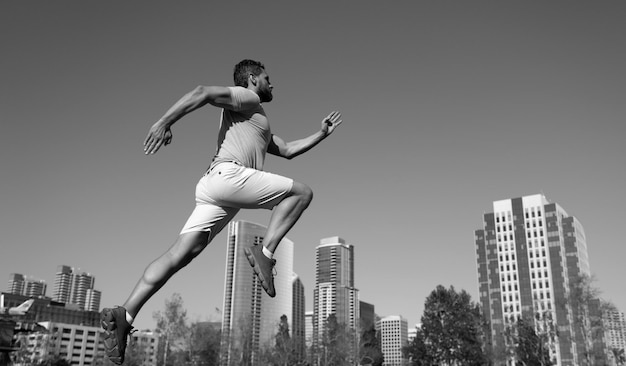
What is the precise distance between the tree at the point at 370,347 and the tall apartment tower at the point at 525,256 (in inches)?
2665

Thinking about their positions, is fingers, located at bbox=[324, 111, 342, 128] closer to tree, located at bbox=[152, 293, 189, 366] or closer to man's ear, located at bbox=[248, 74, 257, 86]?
man's ear, located at bbox=[248, 74, 257, 86]

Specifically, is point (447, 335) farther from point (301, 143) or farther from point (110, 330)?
A: point (110, 330)

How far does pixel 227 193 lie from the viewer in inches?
188

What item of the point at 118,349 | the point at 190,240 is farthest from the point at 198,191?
the point at 118,349

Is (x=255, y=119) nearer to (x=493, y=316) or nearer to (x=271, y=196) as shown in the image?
(x=271, y=196)

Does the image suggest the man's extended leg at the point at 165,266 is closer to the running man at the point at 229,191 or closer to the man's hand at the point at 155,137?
the running man at the point at 229,191

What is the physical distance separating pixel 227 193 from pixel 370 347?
240 feet

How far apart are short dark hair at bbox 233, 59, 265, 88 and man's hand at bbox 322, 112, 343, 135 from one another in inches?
45.9

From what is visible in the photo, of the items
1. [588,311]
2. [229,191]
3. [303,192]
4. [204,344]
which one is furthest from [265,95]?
[204,344]

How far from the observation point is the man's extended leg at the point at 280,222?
5.07 metres

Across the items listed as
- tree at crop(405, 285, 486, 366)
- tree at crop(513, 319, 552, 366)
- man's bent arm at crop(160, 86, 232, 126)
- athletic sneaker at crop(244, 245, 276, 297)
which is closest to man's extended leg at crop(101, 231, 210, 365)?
athletic sneaker at crop(244, 245, 276, 297)

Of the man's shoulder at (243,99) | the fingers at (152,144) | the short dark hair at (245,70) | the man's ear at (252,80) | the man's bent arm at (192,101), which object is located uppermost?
the short dark hair at (245,70)

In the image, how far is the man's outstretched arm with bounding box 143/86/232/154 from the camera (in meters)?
4.34

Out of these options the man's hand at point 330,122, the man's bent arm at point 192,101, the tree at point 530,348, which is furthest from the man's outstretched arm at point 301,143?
the tree at point 530,348
